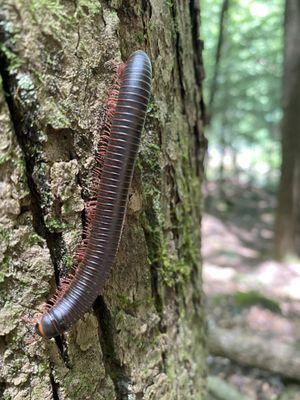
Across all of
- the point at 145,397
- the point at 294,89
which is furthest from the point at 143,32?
the point at 294,89

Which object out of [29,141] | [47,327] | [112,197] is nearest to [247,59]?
[112,197]

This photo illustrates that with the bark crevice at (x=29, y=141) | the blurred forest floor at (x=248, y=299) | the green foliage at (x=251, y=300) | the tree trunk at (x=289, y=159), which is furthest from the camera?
the tree trunk at (x=289, y=159)

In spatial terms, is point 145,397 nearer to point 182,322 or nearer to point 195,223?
point 182,322

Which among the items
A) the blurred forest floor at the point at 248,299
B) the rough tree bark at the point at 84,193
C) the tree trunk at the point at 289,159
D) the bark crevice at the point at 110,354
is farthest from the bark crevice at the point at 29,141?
the tree trunk at the point at 289,159

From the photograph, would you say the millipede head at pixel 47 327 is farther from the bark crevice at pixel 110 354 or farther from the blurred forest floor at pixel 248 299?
the blurred forest floor at pixel 248 299

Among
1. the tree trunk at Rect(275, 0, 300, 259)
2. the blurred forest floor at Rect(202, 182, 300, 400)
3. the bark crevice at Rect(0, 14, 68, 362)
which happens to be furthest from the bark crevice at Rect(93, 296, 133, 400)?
the tree trunk at Rect(275, 0, 300, 259)

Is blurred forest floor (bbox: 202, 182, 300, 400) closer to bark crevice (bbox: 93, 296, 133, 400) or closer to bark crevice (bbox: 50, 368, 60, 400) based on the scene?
bark crevice (bbox: 93, 296, 133, 400)
